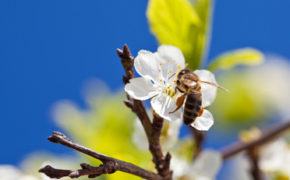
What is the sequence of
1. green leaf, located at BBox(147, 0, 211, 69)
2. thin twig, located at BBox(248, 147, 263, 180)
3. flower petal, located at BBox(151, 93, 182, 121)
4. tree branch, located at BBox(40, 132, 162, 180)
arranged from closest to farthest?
tree branch, located at BBox(40, 132, 162, 180) → flower petal, located at BBox(151, 93, 182, 121) → green leaf, located at BBox(147, 0, 211, 69) → thin twig, located at BBox(248, 147, 263, 180)

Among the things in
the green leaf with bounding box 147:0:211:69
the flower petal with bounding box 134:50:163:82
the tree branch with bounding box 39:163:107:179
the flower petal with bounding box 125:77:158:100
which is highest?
the green leaf with bounding box 147:0:211:69

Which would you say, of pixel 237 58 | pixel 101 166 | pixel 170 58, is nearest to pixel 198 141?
pixel 237 58

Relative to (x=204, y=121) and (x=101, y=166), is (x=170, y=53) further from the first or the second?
(x=101, y=166)

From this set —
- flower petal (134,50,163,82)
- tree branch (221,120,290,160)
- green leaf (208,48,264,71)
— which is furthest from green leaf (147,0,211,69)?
tree branch (221,120,290,160)

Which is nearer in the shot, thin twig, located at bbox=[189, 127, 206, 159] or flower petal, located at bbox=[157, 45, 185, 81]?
flower petal, located at bbox=[157, 45, 185, 81]

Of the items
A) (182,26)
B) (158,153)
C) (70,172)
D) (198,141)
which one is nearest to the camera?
(70,172)

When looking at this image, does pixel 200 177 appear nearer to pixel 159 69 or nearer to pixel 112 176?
pixel 112 176

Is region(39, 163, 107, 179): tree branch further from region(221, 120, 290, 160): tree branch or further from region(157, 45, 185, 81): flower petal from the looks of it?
region(221, 120, 290, 160): tree branch

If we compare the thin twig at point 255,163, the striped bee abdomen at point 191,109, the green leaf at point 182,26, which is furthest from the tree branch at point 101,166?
the thin twig at point 255,163
